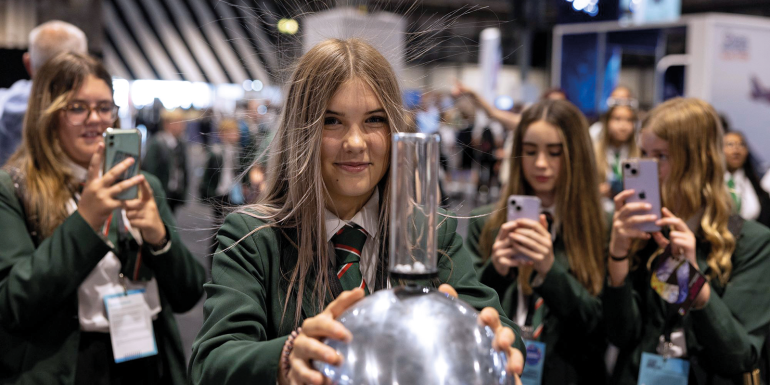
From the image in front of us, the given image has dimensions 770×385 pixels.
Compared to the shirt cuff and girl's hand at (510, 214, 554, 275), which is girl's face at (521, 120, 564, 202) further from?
the shirt cuff

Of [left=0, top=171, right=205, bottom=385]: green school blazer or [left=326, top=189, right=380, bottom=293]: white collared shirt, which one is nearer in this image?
[left=326, top=189, right=380, bottom=293]: white collared shirt

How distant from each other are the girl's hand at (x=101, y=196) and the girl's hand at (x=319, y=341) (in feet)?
4.13

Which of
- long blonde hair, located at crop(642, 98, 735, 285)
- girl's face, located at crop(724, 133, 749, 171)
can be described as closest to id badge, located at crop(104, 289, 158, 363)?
long blonde hair, located at crop(642, 98, 735, 285)

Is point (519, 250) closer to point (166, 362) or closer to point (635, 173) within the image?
point (635, 173)

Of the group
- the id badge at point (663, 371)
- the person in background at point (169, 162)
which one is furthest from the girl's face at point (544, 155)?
the person in background at point (169, 162)

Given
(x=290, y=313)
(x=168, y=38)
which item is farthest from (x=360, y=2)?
(x=168, y=38)

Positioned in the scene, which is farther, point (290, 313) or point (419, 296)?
point (290, 313)

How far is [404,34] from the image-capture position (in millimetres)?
1567

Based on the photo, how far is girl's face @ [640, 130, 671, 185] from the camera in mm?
2334

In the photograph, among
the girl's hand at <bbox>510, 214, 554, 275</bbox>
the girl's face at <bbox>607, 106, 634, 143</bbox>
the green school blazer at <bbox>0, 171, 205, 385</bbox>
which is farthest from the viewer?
the girl's face at <bbox>607, 106, 634, 143</bbox>

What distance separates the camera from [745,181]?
4762 mm

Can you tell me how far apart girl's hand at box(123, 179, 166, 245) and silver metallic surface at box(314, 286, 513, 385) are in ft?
4.64

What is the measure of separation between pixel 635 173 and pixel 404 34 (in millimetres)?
937

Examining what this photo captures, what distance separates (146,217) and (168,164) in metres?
5.70
